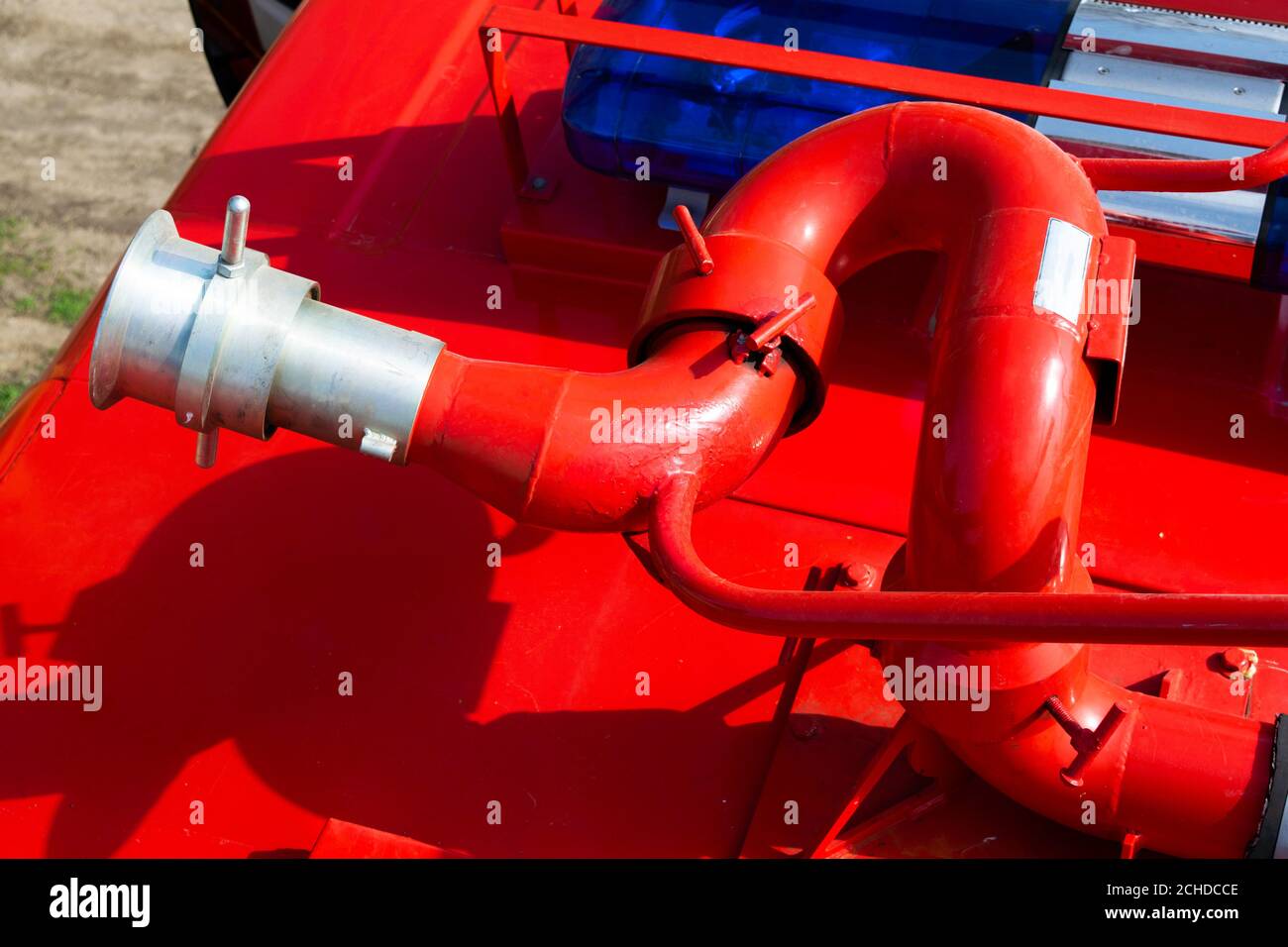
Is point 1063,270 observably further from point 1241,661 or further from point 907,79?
point 1241,661

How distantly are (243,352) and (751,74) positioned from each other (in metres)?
1.53

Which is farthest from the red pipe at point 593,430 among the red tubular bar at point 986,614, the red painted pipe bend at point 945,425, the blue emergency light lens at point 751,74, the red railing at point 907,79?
the blue emergency light lens at point 751,74

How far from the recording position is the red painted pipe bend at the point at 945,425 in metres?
2.04

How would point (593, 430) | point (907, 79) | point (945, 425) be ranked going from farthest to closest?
point (907, 79) → point (593, 430) → point (945, 425)

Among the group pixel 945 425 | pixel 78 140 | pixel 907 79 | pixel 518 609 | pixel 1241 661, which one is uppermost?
pixel 78 140

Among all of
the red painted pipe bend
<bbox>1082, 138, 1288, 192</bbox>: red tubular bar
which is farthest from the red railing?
the red painted pipe bend

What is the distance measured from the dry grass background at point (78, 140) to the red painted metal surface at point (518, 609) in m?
2.82

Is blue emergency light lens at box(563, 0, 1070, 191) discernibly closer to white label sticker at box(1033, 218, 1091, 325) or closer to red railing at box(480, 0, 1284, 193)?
red railing at box(480, 0, 1284, 193)

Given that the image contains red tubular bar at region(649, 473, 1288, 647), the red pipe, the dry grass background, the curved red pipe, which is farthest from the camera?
the dry grass background

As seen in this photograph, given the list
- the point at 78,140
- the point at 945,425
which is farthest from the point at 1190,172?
the point at 78,140

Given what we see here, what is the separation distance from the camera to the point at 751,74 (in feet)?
10.4

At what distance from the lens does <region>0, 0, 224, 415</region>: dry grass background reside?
587cm

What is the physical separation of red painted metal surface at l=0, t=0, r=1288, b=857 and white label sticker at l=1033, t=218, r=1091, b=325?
411 millimetres
